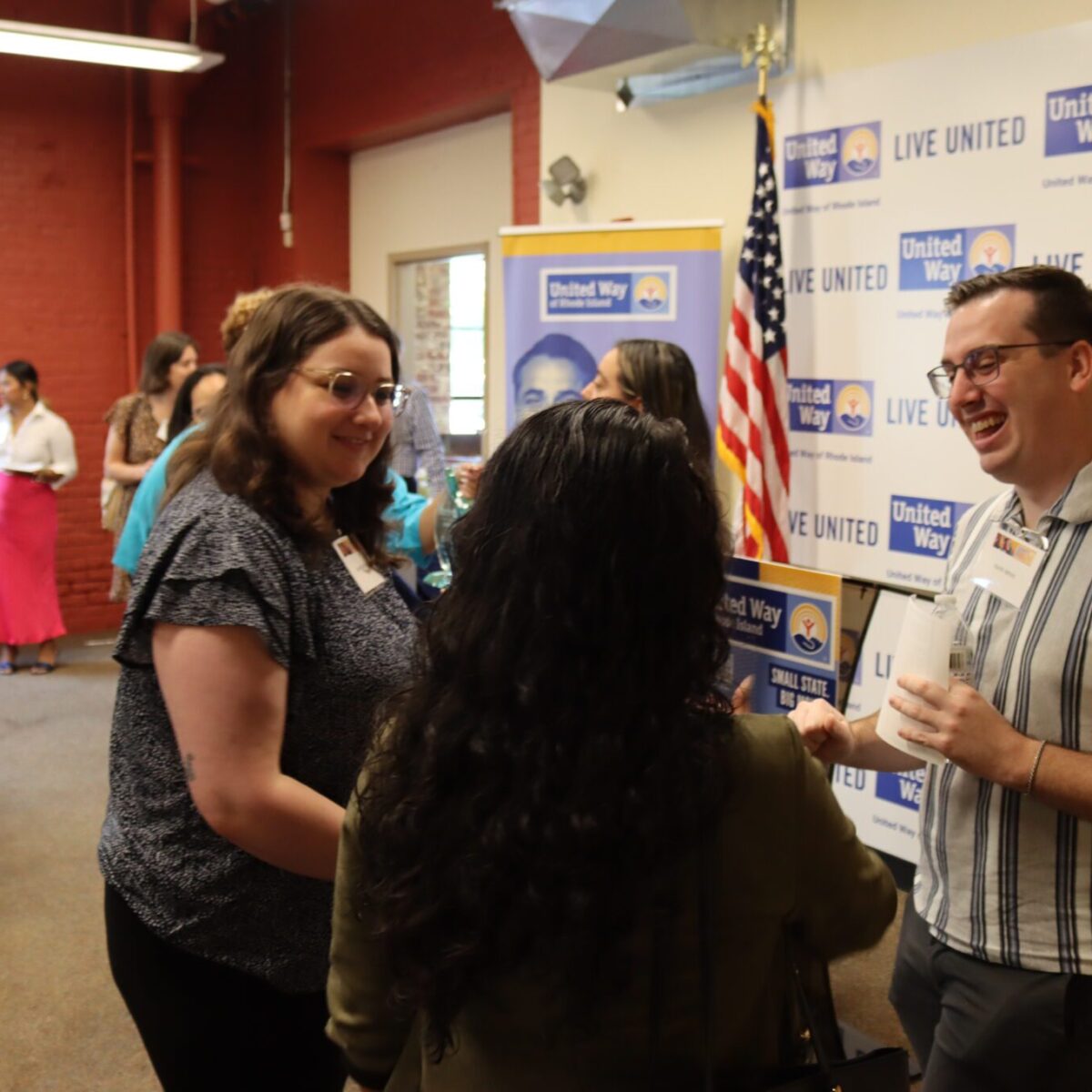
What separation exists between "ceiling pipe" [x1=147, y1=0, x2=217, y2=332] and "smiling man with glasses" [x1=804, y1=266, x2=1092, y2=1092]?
6.67 m

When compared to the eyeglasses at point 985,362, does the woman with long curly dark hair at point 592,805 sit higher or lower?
lower

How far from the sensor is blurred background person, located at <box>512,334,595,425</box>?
4.57m

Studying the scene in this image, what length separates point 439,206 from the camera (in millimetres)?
6918

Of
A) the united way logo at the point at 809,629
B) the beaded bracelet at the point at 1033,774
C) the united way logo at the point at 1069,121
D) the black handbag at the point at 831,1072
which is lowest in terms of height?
the black handbag at the point at 831,1072

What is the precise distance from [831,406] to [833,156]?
821 mm

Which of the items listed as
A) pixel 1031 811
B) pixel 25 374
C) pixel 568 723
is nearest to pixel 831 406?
pixel 1031 811

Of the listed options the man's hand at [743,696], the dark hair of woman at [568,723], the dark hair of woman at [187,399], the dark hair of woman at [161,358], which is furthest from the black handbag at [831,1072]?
the dark hair of woman at [161,358]

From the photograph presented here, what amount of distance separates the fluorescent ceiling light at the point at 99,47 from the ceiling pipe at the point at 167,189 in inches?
54.7

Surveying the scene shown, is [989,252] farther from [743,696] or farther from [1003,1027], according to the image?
[1003,1027]

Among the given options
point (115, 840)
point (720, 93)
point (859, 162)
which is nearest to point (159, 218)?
point (720, 93)

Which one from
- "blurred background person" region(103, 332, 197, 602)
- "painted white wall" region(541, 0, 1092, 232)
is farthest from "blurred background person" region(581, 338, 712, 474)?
"blurred background person" region(103, 332, 197, 602)

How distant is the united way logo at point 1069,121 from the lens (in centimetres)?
319

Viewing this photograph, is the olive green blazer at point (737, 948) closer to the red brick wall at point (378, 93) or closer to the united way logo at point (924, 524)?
the united way logo at point (924, 524)

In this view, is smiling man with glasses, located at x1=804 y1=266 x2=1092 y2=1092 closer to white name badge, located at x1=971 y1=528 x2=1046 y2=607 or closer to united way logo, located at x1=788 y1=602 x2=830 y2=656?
white name badge, located at x1=971 y1=528 x2=1046 y2=607
